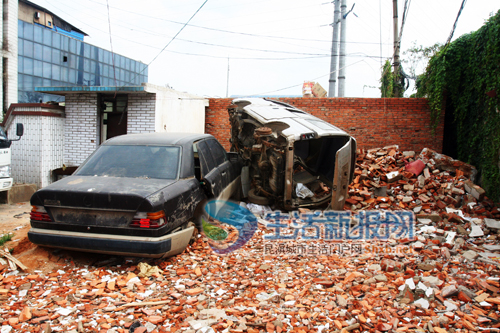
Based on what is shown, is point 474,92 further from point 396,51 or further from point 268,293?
point 268,293

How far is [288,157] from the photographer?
578 cm

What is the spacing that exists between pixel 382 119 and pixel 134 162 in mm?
8664

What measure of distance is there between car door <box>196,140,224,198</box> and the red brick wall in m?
6.37

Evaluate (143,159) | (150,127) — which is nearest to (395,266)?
(143,159)

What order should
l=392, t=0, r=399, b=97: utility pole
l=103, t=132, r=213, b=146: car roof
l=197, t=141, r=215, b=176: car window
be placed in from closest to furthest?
l=103, t=132, r=213, b=146: car roof, l=197, t=141, r=215, b=176: car window, l=392, t=0, r=399, b=97: utility pole

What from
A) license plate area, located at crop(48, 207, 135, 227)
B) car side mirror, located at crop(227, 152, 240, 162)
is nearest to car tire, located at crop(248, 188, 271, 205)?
car side mirror, located at crop(227, 152, 240, 162)

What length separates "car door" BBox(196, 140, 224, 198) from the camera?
4.78m

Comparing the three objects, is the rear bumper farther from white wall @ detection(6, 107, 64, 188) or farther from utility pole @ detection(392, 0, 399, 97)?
utility pole @ detection(392, 0, 399, 97)

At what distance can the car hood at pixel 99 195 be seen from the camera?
144 inches

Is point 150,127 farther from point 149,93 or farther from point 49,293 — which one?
point 49,293

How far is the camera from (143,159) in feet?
15.2

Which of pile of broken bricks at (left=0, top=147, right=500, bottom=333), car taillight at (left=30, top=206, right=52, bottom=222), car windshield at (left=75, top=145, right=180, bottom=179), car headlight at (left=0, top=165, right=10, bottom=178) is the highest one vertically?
car windshield at (left=75, top=145, right=180, bottom=179)

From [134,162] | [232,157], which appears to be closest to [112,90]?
[232,157]

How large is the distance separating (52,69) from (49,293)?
987 inches
